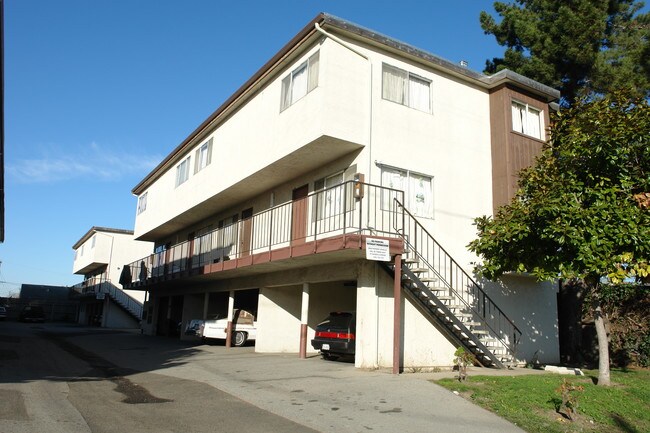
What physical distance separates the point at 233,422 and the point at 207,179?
47.9ft

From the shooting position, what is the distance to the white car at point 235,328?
20.1 metres

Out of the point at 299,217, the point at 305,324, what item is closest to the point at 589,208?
the point at 299,217

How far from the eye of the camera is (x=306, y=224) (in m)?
15.5

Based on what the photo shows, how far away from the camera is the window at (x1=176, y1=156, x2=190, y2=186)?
944 inches

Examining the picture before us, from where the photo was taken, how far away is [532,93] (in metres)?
17.1

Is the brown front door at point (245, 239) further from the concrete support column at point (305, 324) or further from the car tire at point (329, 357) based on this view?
the car tire at point (329, 357)

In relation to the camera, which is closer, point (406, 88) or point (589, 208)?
point (589, 208)

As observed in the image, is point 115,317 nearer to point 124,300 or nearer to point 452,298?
point 124,300

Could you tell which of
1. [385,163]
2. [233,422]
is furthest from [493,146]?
[233,422]

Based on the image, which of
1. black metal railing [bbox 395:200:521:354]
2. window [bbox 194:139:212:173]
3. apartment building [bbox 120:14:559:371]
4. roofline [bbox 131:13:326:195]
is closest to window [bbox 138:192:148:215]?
roofline [bbox 131:13:326:195]

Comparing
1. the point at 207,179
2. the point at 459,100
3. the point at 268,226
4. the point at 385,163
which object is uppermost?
the point at 459,100

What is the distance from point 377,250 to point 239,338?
10.6m

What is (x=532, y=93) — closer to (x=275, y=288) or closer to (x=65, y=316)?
(x=275, y=288)

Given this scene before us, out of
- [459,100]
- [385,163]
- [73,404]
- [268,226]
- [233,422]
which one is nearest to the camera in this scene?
[233,422]
